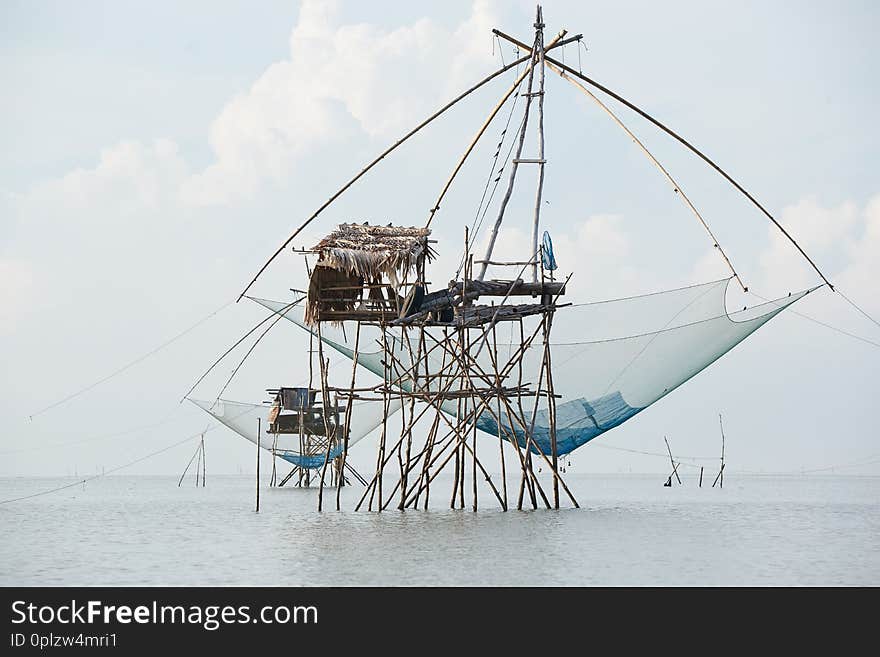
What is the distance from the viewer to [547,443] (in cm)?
1538

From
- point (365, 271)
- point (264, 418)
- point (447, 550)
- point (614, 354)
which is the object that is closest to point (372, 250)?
point (365, 271)

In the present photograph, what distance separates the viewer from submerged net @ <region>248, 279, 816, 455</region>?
1316 centimetres

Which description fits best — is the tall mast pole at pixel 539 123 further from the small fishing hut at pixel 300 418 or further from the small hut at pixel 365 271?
the small fishing hut at pixel 300 418

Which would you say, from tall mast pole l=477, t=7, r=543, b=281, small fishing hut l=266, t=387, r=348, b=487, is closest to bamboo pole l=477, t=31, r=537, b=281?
tall mast pole l=477, t=7, r=543, b=281

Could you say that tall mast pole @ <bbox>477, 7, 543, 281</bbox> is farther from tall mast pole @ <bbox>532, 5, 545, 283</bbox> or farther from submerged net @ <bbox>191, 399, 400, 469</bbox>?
submerged net @ <bbox>191, 399, 400, 469</bbox>

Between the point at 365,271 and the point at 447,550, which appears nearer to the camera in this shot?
the point at 447,550

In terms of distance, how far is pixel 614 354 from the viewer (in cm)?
1402

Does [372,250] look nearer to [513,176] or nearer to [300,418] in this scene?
[513,176]

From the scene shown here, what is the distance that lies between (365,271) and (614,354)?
351 cm

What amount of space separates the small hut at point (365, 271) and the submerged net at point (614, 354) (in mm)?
784

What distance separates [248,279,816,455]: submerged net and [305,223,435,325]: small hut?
0.78m
